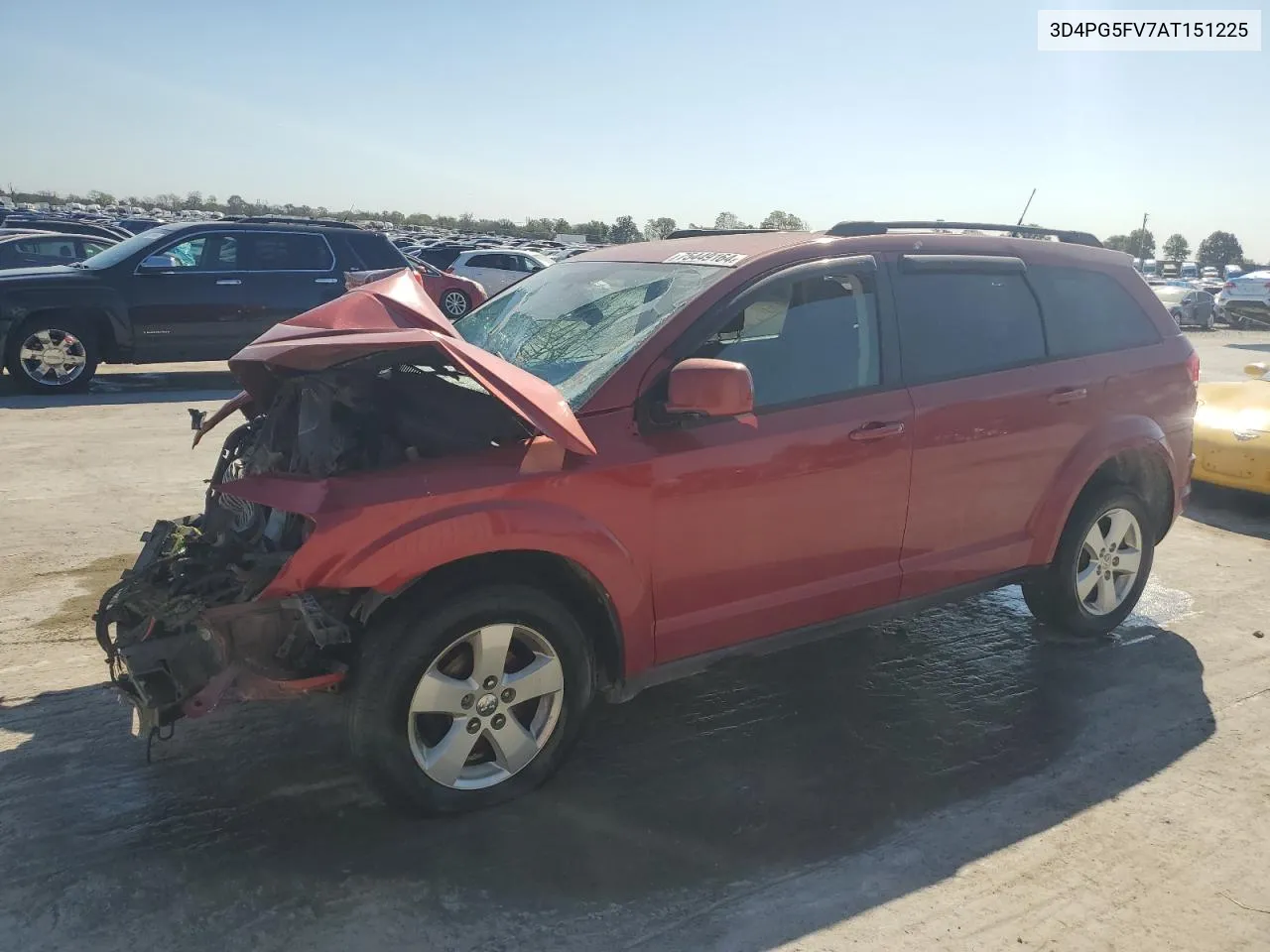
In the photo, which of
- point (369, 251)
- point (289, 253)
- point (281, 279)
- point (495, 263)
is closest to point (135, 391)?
point (281, 279)

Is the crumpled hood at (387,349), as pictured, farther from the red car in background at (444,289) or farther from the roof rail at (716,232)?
the red car in background at (444,289)

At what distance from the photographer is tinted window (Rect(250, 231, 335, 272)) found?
1159cm

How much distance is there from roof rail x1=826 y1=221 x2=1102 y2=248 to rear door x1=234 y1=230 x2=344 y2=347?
8.75m

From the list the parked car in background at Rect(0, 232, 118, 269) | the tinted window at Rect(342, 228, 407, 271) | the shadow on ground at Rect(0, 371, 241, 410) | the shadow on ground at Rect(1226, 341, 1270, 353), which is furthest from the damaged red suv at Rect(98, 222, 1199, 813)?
the shadow on ground at Rect(1226, 341, 1270, 353)

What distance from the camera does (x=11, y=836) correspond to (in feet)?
9.81

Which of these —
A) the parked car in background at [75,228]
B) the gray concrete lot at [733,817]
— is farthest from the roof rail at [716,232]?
the parked car in background at [75,228]

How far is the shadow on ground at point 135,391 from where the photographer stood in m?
9.91

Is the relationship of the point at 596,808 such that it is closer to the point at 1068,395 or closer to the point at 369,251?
the point at 1068,395

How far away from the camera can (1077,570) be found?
4617 millimetres

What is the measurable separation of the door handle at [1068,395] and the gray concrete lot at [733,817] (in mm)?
1217

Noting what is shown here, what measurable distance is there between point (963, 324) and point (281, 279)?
9460mm

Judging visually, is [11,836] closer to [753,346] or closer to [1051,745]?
[753,346]

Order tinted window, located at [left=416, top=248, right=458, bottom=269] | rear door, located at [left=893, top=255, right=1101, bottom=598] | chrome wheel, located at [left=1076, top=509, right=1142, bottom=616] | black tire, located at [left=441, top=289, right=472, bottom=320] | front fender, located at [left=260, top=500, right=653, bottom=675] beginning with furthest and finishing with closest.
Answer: tinted window, located at [left=416, top=248, right=458, bottom=269], black tire, located at [left=441, top=289, right=472, bottom=320], chrome wheel, located at [left=1076, top=509, right=1142, bottom=616], rear door, located at [left=893, top=255, right=1101, bottom=598], front fender, located at [left=260, top=500, right=653, bottom=675]

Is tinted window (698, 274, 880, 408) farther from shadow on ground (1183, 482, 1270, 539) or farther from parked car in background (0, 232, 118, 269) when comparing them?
parked car in background (0, 232, 118, 269)
